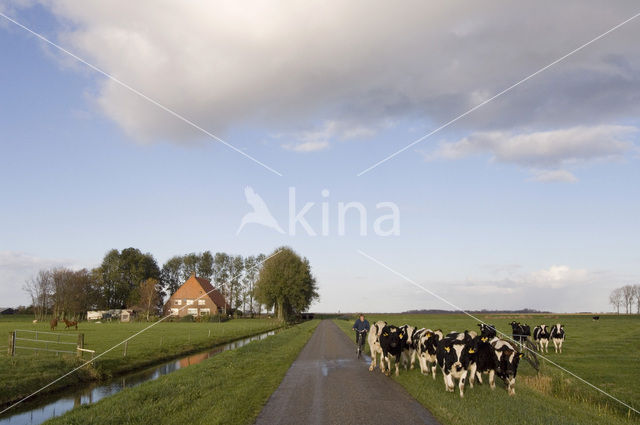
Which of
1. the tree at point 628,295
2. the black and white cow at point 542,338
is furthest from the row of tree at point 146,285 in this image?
the tree at point 628,295

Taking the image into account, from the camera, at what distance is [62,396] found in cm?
1731

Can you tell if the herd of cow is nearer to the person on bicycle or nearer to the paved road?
the paved road

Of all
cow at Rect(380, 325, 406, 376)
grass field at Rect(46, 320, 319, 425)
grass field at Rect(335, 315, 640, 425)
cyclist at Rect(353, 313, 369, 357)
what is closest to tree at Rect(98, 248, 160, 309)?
cyclist at Rect(353, 313, 369, 357)

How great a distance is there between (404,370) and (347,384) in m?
4.69

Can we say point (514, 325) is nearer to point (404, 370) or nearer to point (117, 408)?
point (404, 370)

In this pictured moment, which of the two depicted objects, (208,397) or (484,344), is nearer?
(208,397)

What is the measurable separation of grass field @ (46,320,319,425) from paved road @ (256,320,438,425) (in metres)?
0.56

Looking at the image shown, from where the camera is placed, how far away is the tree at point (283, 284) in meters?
82.1

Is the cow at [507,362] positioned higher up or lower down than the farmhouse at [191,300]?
higher up

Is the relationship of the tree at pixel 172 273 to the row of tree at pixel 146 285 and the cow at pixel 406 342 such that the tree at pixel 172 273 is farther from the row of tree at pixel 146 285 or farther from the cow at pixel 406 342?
the cow at pixel 406 342

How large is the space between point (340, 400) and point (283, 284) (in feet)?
230

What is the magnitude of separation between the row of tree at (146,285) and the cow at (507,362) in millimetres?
54742

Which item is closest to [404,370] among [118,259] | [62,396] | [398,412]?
[398,412]

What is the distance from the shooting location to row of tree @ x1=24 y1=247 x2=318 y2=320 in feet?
273
